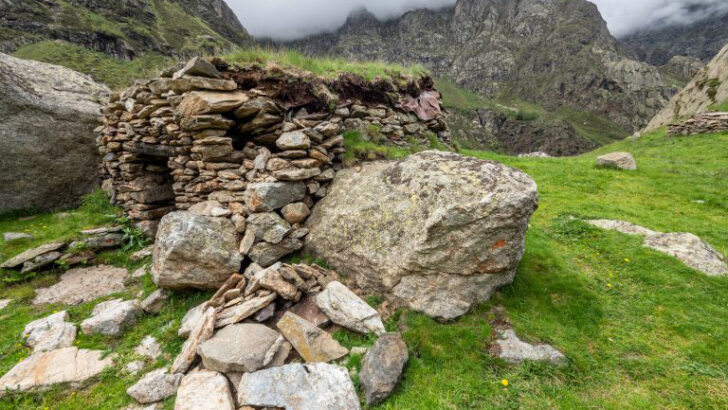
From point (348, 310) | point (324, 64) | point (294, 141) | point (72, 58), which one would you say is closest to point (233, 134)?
point (294, 141)

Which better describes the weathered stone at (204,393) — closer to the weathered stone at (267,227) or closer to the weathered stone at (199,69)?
the weathered stone at (267,227)

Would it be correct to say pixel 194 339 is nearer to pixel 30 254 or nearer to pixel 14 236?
pixel 30 254

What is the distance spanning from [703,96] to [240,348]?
177ft

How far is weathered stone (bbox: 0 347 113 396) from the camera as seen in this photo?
6.29 meters

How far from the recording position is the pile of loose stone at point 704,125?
2607cm

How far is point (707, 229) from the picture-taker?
1152 cm

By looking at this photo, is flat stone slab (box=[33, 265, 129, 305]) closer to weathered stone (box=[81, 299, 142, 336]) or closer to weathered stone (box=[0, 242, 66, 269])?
weathered stone (box=[0, 242, 66, 269])

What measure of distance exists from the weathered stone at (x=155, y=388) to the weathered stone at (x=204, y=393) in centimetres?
31

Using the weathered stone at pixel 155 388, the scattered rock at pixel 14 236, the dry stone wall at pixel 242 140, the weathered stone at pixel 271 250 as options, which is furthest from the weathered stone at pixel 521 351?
the scattered rock at pixel 14 236

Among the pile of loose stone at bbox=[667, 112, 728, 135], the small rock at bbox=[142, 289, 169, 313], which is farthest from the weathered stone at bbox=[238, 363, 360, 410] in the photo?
the pile of loose stone at bbox=[667, 112, 728, 135]

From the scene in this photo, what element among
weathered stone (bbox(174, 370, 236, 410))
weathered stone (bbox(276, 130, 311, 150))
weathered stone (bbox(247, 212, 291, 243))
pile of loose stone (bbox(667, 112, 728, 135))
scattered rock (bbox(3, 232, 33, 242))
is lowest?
scattered rock (bbox(3, 232, 33, 242))

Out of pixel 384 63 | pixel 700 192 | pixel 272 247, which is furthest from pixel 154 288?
pixel 700 192

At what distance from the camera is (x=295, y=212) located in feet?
32.9

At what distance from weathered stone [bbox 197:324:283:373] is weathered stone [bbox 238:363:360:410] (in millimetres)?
344
